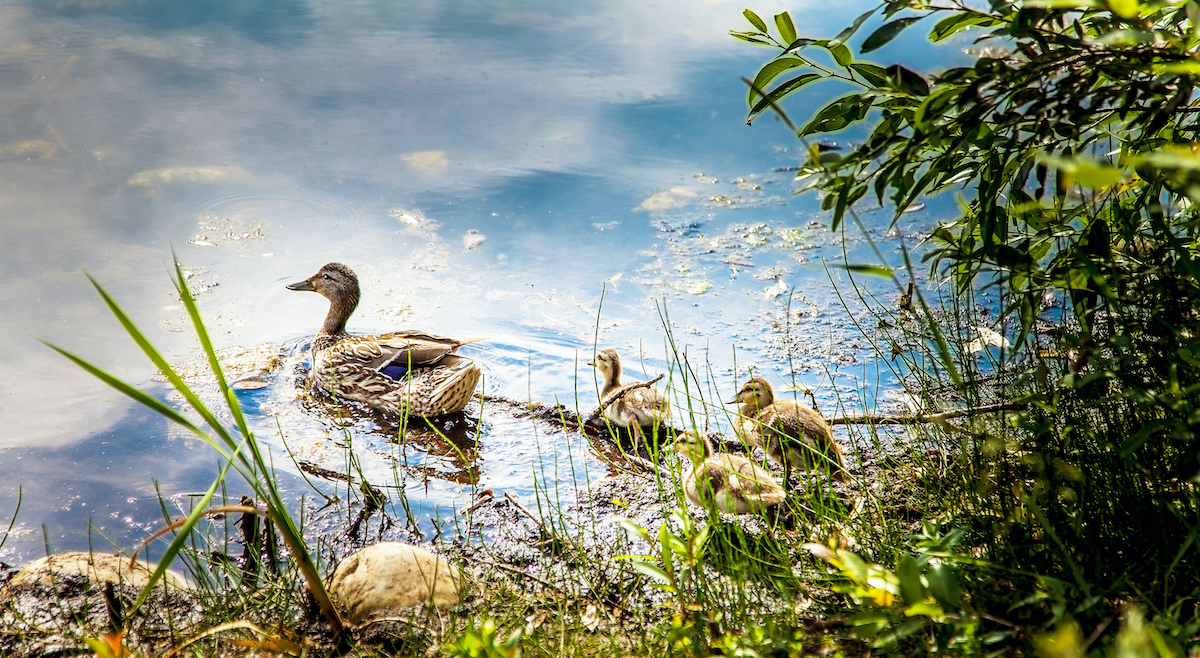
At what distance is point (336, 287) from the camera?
539cm

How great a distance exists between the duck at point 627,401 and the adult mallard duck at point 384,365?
2.27 feet

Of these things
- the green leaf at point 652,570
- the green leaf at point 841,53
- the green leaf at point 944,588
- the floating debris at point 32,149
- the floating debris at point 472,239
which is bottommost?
the green leaf at point 652,570

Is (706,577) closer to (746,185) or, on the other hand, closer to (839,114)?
(839,114)

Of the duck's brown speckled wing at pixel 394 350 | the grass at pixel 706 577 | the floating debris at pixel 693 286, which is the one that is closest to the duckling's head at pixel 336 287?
the duck's brown speckled wing at pixel 394 350

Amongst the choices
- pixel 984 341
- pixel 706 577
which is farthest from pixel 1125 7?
pixel 984 341

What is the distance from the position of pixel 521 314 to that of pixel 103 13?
197 inches

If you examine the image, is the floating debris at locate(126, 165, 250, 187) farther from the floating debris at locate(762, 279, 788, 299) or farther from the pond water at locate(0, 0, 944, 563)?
the floating debris at locate(762, 279, 788, 299)

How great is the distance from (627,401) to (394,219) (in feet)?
8.01

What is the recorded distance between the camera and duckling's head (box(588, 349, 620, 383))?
4680mm

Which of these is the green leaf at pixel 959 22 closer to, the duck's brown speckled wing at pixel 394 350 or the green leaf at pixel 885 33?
the green leaf at pixel 885 33

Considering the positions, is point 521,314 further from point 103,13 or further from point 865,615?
point 103,13

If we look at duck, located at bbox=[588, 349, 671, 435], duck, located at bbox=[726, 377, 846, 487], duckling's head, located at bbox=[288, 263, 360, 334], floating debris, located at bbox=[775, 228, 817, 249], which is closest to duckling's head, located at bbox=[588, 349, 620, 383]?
duck, located at bbox=[588, 349, 671, 435]

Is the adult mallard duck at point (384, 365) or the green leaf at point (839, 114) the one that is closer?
the green leaf at point (839, 114)

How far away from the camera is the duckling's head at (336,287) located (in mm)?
5359
